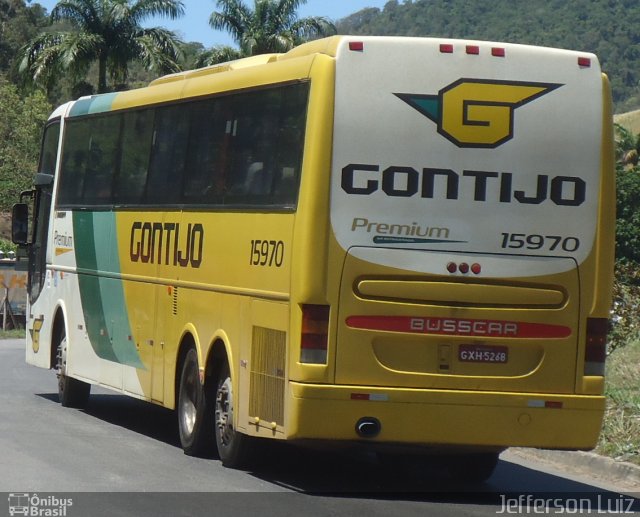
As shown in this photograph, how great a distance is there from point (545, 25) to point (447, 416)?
159310mm

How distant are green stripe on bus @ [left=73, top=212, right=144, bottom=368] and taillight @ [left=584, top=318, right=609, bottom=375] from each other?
5389mm

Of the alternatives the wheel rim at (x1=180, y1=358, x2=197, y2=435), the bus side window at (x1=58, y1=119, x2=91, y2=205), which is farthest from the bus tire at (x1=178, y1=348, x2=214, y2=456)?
the bus side window at (x1=58, y1=119, x2=91, y2=205)

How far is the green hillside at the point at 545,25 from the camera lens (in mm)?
151125

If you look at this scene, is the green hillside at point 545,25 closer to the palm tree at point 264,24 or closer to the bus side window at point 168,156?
the palm tree at point 264,24

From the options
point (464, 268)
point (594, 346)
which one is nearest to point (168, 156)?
point (464, 268)

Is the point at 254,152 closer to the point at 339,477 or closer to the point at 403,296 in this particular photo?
the point at 403,296

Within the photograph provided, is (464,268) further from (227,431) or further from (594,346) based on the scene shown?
(227,431)

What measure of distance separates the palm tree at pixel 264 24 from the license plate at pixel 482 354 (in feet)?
137

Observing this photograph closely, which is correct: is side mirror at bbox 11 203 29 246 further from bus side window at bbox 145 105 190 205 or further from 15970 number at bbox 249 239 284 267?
15970 number at bbox 249 239 284 267

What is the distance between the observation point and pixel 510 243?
10305 mm

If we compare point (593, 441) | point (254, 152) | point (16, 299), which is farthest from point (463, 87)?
point (16, 299)

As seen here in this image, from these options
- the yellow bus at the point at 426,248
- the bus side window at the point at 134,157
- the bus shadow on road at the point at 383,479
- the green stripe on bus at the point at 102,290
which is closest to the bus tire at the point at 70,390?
the green stripe on bus at the point at 102,290

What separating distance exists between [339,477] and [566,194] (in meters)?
3.19

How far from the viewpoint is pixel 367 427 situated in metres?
10.0
